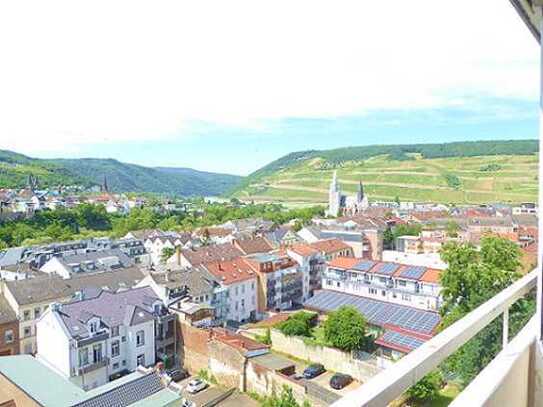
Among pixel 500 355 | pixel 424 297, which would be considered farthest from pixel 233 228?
pixel 500 355

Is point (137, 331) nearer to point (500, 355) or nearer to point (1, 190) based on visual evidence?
point (500, 355)

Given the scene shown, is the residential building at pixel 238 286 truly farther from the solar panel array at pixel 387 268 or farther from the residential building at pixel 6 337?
the residential building at pixel 6 337

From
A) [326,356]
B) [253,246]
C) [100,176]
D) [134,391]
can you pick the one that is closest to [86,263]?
[253,246]

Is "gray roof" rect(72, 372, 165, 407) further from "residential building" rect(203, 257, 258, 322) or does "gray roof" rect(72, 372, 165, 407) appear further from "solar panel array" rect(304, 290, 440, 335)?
"residential building" rect(203, 257, 258, 322)

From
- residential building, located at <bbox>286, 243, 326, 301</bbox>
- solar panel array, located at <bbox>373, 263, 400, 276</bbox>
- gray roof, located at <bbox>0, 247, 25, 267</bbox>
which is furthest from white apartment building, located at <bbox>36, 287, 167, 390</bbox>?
gray roof, located at <bbox>0, 247, 25, 267</bbox>

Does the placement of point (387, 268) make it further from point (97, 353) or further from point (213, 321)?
point (97, 353)

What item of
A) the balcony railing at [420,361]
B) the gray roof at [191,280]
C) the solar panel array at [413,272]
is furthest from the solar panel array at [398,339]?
the balcony railing at [420,361]
